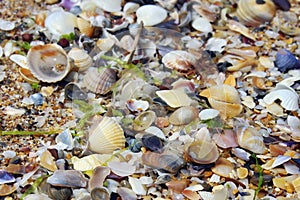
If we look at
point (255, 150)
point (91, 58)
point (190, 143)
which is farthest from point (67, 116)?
point (255, 150)

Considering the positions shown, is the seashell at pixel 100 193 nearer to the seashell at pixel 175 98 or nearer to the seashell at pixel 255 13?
the seashell at pixel 175 98

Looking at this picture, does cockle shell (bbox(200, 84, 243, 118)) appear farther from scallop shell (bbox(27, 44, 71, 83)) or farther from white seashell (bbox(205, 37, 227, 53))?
scallop shell (bbox(27, 44, 71, 83))

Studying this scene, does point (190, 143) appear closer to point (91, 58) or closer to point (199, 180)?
point (199, 180)

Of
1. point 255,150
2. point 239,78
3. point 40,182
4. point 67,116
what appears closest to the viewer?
point 40,182

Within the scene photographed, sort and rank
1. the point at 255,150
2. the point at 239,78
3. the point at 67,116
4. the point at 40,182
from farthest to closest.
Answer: the point at 239,78
the point at 67,116
the point at 255,150
the point at 40,182

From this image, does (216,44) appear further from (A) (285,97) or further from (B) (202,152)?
(B) (202,152)

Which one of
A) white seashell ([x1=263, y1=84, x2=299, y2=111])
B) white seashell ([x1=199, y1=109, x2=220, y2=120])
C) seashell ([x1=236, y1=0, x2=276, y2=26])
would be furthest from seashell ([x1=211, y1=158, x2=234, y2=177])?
seashell ([x1=236, y1=0, x2=276, y2=26])
